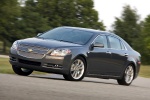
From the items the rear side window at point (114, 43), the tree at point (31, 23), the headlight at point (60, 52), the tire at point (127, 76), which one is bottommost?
the tire at point (127, 76)

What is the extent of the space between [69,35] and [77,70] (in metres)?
1.27

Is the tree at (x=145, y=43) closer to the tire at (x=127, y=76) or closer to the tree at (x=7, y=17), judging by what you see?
the tree at (x=7, y=17)

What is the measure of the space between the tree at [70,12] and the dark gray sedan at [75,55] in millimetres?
70848

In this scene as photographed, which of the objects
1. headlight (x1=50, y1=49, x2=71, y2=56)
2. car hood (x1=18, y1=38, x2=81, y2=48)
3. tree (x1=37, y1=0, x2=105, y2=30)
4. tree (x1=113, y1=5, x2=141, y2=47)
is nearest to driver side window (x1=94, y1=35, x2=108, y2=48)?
car hood (x1=18, y1=38, x2=81, y2=48)

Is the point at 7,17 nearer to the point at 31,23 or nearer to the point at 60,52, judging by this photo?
the point at 31,23

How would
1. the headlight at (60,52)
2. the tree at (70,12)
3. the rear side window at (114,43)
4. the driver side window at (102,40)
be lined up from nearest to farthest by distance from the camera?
1. the headlight at (60,52)
2. the driver side window at (102,40)
3. the rear side window at (114,43)
4. the tree at (70,12)

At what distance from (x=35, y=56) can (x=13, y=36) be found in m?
66.0

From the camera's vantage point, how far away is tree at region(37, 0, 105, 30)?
8619cm

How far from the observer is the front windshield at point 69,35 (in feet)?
43.5

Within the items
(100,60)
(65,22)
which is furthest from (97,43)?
(65,22)

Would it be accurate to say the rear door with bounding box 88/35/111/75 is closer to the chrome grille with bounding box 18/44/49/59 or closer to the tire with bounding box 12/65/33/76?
the chrome grille with bounding box 18/44/49/59

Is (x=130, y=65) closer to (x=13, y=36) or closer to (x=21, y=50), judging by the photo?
(x=21, y=50)

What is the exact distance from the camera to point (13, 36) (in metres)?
77.8

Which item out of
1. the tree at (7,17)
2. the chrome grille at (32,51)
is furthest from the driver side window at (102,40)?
the tree at (7,17)
